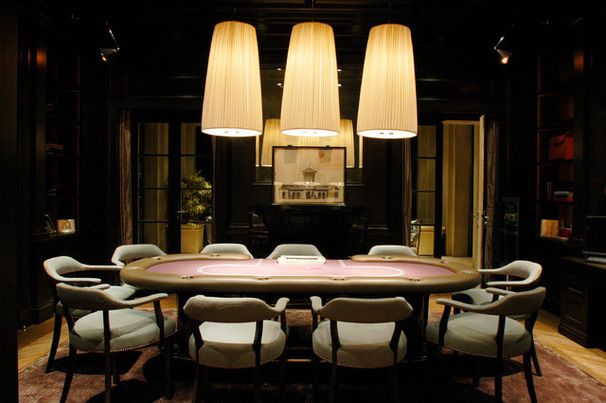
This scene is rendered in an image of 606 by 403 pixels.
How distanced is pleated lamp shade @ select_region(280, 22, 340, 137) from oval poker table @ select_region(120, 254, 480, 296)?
103cm

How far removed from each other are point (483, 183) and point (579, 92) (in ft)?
6.32

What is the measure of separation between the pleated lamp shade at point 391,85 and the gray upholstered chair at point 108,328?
1.87m

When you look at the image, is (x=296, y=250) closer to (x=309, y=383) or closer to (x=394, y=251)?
(x=394, y=251)

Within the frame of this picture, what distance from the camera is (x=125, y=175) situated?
658 cm

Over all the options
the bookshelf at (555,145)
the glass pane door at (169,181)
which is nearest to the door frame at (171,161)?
the glass pane door at (169,181)

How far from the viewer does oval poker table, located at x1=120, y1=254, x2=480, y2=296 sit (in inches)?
117

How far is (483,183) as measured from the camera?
6.80 metres

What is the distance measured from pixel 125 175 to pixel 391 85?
4682mm

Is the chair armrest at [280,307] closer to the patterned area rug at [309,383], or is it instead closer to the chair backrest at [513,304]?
the patterned area rug at [309,383]

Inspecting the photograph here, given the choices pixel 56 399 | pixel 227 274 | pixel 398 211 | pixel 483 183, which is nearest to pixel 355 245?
pixel 398 211

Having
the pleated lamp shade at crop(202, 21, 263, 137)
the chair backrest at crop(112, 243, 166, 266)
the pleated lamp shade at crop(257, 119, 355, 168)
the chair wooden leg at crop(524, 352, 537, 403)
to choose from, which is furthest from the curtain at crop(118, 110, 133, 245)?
the chair wooden leg at crop(524, 352, 537, 403)

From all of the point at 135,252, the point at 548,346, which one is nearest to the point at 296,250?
the point at 135,252

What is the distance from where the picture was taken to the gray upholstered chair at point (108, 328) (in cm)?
282

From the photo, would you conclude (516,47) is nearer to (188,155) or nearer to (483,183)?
(483,183)
